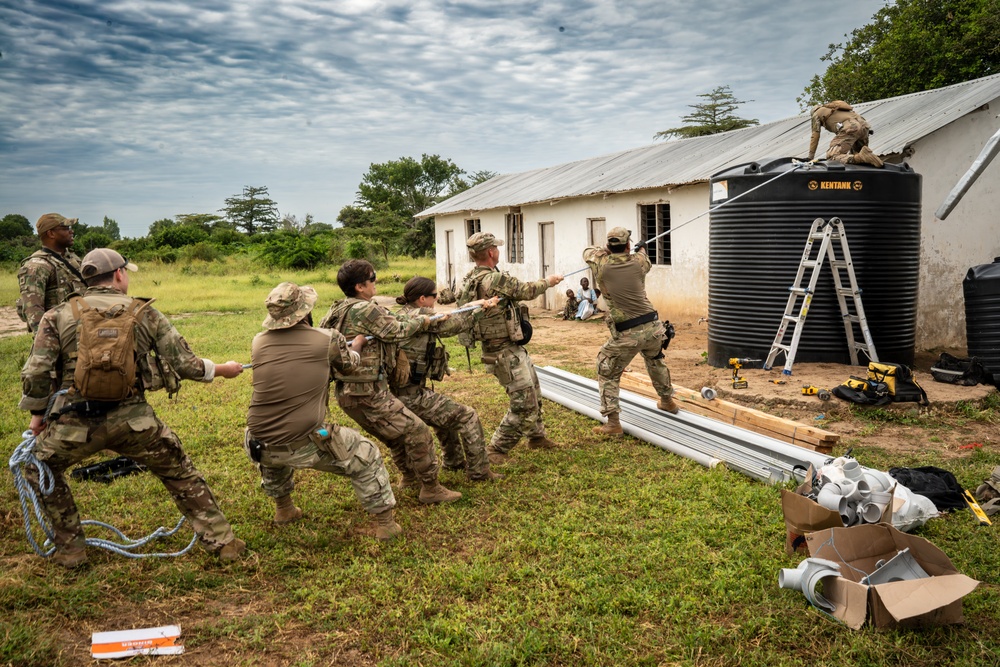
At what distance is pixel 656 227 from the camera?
53.2 feet

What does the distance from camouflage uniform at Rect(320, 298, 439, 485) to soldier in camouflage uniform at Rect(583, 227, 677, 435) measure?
240cm

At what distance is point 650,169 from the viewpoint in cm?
1720

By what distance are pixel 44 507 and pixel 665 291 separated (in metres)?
13.1

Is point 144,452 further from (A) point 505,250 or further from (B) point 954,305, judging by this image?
(A) point 505,250

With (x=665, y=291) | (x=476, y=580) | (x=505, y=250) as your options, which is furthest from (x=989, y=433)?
(x=505, y=250)

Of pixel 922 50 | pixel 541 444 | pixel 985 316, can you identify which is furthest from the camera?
pixel 922 50

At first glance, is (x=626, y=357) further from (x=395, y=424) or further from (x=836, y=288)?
(x=836, y=288)

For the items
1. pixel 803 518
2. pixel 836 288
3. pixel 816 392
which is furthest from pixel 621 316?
pixel 836 288

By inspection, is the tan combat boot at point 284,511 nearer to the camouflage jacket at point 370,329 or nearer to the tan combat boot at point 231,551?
the tan combat boot at point 231,551

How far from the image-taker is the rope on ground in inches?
165

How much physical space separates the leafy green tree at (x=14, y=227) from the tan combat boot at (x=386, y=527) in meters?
65.8

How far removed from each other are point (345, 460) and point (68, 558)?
1.76 meters

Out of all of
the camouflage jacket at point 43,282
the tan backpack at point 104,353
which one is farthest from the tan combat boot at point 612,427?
the camouflage jacket at point 43,282

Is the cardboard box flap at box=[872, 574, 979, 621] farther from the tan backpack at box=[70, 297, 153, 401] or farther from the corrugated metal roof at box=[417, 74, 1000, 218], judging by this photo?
the corrugated metal roof at box=[417, 74, 1000, 218]
